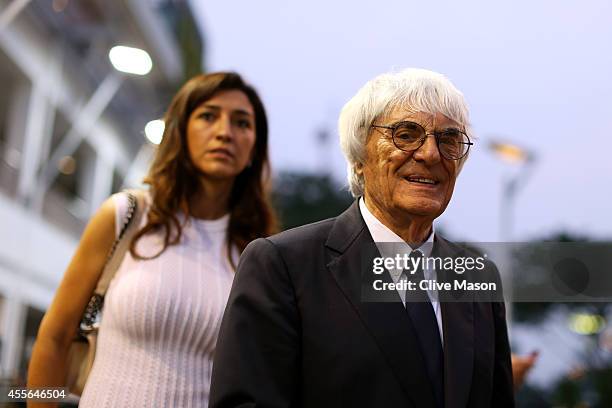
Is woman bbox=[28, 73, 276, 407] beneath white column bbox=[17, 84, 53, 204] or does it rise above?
beneath

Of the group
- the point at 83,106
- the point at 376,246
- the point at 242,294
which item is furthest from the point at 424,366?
the point at 83,106

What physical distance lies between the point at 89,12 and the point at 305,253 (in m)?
13.5

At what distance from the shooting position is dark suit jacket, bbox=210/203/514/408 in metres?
1.39

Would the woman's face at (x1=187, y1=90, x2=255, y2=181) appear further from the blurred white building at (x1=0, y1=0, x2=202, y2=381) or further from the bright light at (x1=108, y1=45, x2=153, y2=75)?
the blurred white building at (x1=0, y1=0, x2=202, y2=381)

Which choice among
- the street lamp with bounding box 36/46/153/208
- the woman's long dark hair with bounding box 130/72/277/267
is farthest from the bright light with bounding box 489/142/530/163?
the street lamp with bounding box 36/46/153/208

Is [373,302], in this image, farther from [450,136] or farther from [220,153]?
[220,153]

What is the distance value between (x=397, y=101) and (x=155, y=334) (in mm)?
897

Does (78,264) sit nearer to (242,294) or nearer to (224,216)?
(224,216)

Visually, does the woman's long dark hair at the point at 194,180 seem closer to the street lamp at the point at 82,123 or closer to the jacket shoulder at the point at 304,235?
the jacket shoulder at the point at 304,235

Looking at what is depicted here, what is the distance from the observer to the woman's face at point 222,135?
2158 mm

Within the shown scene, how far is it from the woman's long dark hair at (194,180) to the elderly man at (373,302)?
0.67 m

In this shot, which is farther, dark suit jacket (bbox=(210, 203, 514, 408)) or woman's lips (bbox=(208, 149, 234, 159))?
woman's lips (bbox=(208, 149, 234, 159))

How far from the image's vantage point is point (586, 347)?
318 inches

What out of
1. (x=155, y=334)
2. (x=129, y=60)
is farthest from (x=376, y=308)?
(x=129, y=60)
